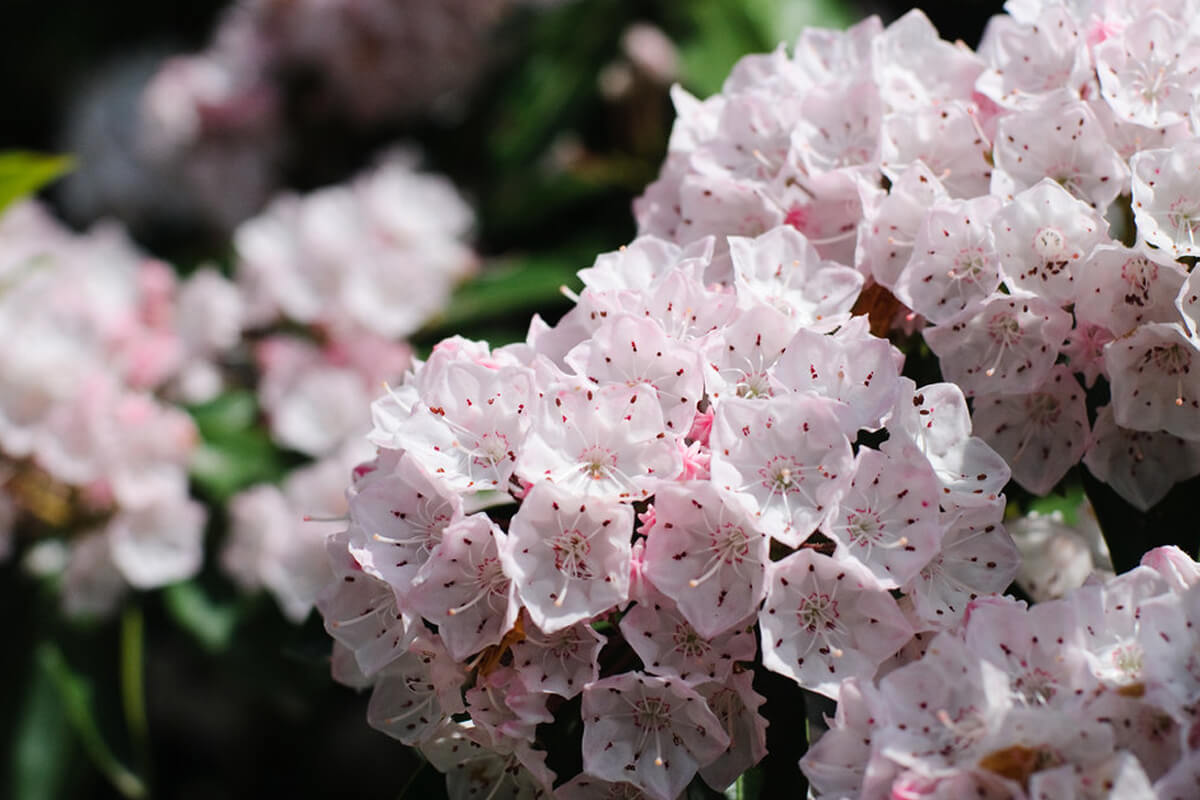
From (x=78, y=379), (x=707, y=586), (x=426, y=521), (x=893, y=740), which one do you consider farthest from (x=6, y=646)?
(x=893, y=740)

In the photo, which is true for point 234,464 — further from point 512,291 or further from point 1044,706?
point 1044,706

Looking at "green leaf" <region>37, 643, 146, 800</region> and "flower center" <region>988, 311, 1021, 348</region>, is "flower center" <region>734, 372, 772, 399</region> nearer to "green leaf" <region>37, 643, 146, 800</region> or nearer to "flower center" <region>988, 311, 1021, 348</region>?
"flower center" <region>988, 311, 1021, 348</region>

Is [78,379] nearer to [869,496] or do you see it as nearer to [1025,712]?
[869,496]

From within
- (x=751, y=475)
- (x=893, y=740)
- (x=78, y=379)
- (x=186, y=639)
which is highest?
(x=751, y=475)

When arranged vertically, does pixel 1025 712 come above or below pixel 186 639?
above

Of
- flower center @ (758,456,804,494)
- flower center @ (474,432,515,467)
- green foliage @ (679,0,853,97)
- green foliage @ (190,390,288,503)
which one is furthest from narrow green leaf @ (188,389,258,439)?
flower center @ (758,456,804,494)
